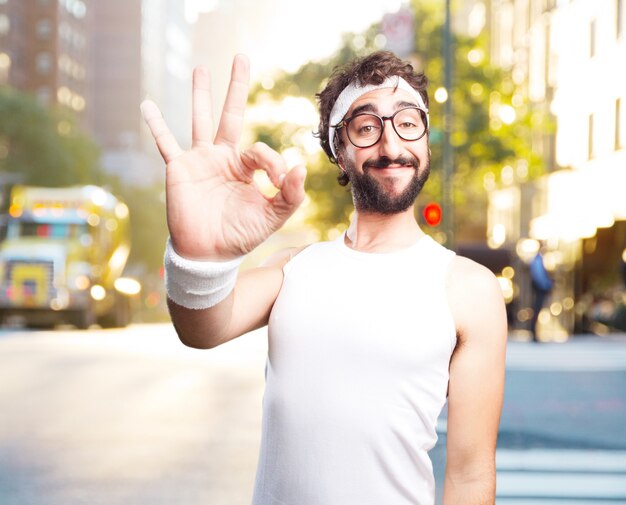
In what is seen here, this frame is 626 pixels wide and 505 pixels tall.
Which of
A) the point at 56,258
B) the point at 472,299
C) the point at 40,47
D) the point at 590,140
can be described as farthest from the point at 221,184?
the point at 40,47

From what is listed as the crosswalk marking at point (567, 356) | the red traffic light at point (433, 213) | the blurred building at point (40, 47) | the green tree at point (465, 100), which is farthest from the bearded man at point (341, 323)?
the blurred building at point (40, 47)

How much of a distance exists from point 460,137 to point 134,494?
33438 mm

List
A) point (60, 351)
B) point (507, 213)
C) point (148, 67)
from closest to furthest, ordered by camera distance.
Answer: point (60, 351)
point (507, 213)
point (148, 67)

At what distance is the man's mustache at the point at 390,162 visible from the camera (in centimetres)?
319

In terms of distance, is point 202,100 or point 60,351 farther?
point 60,351

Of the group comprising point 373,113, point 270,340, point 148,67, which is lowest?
point 270,340

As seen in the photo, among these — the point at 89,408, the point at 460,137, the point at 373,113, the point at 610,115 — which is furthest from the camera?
the point at 460,137

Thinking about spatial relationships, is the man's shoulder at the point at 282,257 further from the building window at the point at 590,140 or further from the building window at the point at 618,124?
the building window at the point at 590,140

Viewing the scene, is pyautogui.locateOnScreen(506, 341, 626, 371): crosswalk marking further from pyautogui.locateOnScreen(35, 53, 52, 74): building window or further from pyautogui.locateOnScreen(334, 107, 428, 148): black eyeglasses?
pyautogui.locateOnScreen(35, 53, 52, 74): building window

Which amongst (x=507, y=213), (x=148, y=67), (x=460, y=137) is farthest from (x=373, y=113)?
(x=148, y=67)

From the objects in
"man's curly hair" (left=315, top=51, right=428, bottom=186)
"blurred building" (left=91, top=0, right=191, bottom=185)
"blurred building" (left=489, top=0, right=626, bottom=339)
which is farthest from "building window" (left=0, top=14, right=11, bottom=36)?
"man's curly hair" (left=315, top=51, right=428, bottom=186)

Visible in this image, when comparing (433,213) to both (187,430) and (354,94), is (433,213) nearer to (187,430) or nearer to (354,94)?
(187,430)

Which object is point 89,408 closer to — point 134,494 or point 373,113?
point 134,494

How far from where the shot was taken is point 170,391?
579 inches
